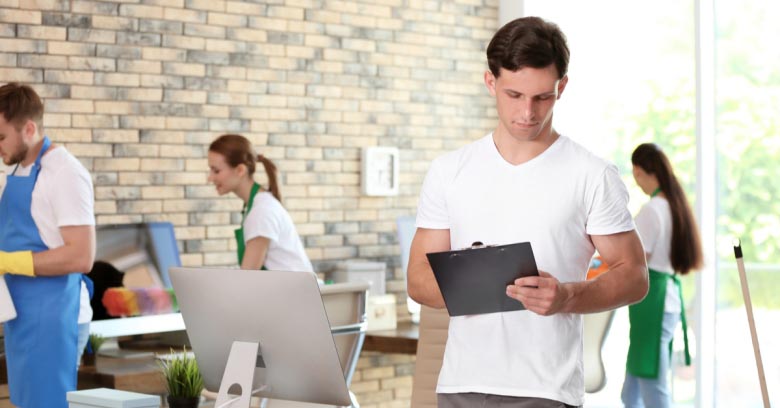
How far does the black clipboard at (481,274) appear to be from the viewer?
2.06 metres

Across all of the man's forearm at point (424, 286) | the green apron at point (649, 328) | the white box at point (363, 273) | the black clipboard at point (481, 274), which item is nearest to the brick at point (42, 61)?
the white box at point (363, 273)

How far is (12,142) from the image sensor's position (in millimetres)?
3699

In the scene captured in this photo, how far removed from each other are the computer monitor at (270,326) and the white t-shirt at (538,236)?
1.00 feet

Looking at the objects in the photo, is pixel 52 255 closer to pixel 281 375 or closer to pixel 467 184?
pixel 281 375

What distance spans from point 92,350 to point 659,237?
2.84 metres

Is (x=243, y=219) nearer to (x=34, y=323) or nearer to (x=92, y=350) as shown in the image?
(x=92, y=350)

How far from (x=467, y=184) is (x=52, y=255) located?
71.9 inches

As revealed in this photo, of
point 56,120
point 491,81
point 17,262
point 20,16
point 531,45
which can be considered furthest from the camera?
point 56,120

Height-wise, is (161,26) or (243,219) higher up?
(161,26)

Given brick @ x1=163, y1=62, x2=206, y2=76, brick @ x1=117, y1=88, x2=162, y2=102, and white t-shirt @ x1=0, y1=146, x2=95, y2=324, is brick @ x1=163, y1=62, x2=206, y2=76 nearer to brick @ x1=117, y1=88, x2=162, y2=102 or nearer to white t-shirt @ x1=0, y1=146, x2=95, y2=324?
brick @ x1=117, y1=88, x2=162, y2=102

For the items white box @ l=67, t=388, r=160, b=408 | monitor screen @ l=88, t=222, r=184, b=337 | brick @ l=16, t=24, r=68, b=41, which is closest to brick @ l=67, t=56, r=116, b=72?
brick @ l=16, t=24, r=68, b=41

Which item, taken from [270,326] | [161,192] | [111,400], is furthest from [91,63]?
[270,326]

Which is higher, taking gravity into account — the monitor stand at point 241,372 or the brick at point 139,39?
the brick at point 139,39

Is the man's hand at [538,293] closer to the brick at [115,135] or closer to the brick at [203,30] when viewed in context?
the brick at [115,135]
